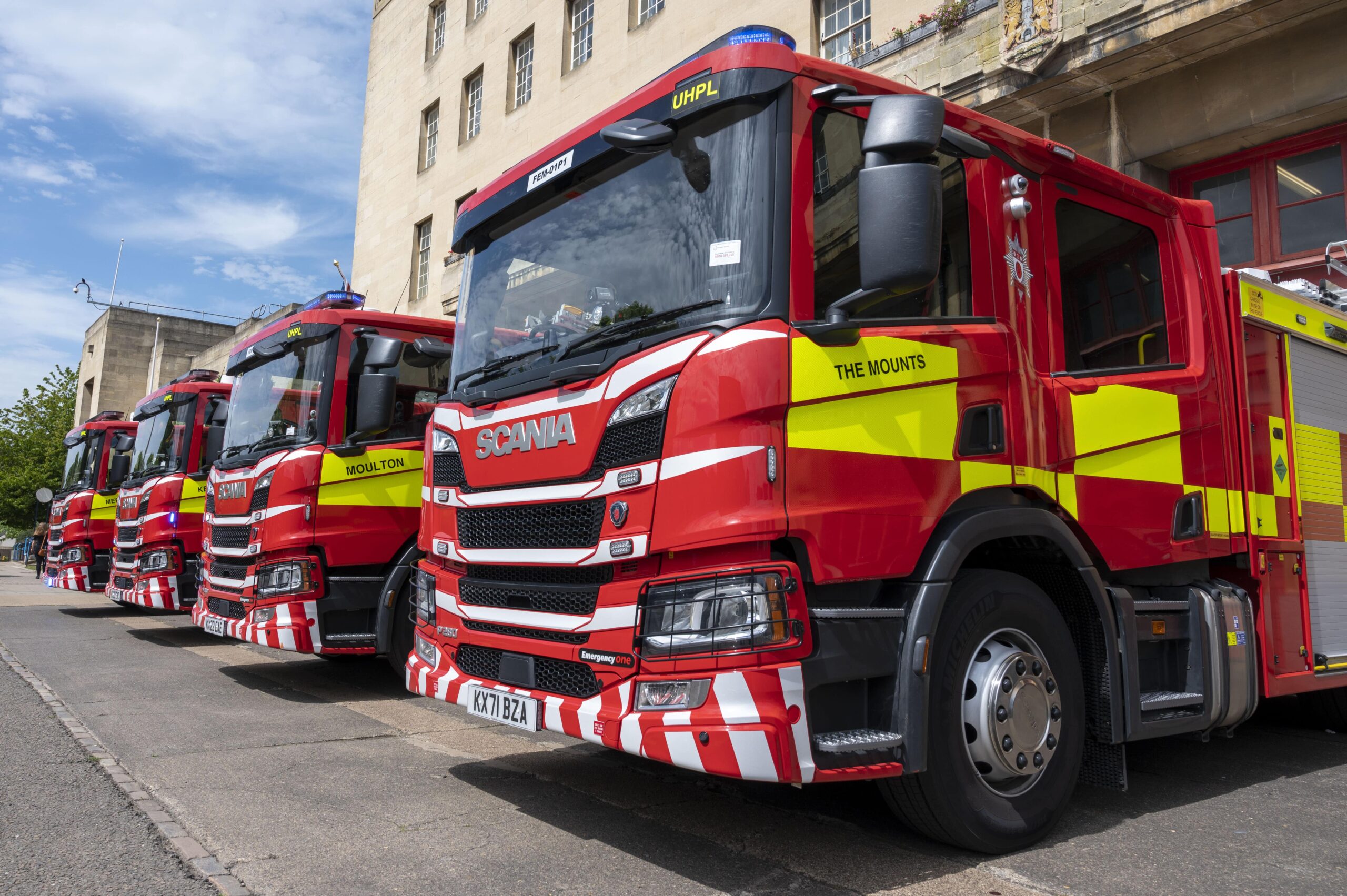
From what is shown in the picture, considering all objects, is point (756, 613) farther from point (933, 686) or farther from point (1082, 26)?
point (1082, 26)

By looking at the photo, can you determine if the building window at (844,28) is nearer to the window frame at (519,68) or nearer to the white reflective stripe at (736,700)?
the window frame at (519,68)

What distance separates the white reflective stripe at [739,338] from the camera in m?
3.29

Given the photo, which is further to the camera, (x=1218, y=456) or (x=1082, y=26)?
(x=1082, y=26)

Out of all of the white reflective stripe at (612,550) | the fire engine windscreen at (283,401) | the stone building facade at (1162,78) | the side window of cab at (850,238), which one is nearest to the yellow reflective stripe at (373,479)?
the fire engine windscreen at (283,401)

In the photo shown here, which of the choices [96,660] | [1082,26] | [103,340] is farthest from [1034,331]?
[103,340]

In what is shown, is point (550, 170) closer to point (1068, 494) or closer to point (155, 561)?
point (1068, 494)

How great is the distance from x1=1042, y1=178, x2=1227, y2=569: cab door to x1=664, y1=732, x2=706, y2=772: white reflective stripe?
1.96 metres

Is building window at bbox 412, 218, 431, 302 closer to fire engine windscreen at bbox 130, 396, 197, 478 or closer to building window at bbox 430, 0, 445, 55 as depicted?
building window at bbox 430, 0, 445, 55

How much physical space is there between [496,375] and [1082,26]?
8.31 meters

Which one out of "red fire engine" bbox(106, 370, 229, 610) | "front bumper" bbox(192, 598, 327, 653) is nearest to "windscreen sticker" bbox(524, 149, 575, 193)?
"front bumper" bbox(192, 598, 327, 653)

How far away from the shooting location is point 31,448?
38438mm

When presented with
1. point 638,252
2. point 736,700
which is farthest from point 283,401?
point 736,700

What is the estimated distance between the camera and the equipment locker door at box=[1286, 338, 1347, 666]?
5.26 m

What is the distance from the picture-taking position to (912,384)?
3604mm
